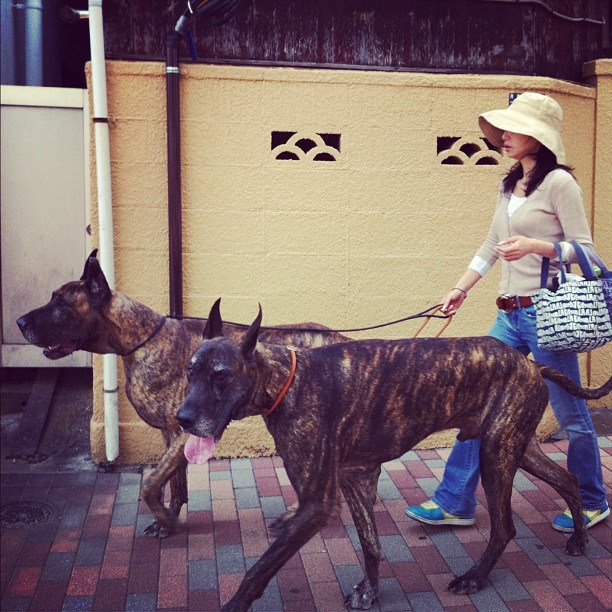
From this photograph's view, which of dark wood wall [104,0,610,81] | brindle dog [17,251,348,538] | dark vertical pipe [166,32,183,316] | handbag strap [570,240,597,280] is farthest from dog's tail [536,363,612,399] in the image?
dark wood wall [104,0,610,81]

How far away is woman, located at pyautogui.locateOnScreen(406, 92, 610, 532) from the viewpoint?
407 cm

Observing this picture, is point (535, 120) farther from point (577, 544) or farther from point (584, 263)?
point (577, 544)

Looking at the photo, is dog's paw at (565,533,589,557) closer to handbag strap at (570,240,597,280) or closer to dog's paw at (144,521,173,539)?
handbag strap at (570,240,597,280)

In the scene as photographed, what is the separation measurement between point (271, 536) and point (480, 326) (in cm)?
230

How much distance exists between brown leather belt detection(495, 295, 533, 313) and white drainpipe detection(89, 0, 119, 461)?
2560mm

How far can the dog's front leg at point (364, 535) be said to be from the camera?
3.83 m

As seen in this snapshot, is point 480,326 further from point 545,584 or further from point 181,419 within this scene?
point 181,419

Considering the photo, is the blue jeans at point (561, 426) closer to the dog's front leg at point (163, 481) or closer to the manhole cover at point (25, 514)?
the dog's front leg at point (163, 481)

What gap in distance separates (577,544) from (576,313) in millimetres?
1311

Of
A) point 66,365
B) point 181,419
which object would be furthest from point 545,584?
point 66,365

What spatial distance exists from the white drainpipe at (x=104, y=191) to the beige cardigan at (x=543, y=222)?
2.54m

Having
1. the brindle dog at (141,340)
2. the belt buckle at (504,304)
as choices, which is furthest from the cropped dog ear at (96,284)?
the belt buckle at (504,304)

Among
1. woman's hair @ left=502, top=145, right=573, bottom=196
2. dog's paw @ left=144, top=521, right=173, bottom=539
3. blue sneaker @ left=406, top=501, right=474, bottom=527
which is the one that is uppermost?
woman's hair @ left=502, top=145, right=573, bottom=196

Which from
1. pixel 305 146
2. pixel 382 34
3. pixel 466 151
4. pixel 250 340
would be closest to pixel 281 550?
pixel 250 340
